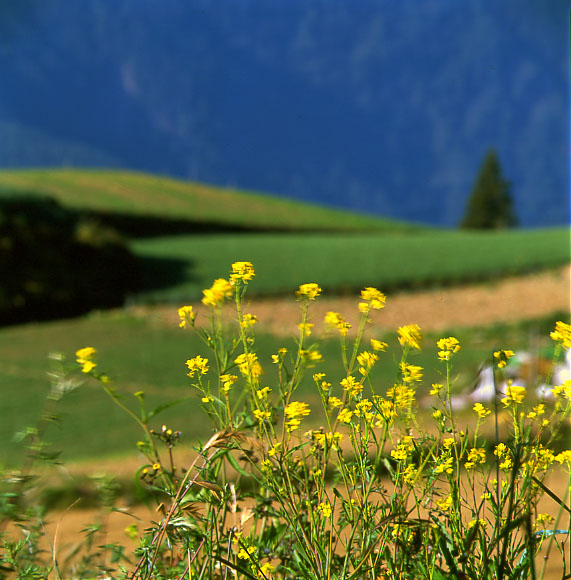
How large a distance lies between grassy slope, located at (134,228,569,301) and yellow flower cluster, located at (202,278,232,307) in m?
13.5

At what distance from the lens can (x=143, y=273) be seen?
17.1 meters

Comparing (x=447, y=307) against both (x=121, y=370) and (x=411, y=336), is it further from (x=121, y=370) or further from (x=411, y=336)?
(x=411, y=336)

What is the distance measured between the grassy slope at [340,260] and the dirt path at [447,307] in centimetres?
82

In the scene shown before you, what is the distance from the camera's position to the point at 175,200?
102 feet

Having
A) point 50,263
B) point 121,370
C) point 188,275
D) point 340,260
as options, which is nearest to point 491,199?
point 340,260

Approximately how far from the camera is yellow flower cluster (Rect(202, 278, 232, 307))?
1.19 meters

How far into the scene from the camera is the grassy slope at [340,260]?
1611 cm

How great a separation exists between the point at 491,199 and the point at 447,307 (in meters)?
30.7

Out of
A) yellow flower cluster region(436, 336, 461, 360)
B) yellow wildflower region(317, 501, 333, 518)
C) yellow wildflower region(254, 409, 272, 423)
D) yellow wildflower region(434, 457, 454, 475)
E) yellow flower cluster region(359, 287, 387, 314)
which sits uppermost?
yellow flower cluster region(359, 287, 387, 314)

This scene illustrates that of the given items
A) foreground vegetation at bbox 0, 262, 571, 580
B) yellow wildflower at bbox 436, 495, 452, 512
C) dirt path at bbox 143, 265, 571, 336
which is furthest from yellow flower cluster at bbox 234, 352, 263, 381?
dirt path at bbox 143, 265, 571, 336

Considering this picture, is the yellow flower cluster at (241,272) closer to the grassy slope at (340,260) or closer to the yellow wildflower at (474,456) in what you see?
the yellow wildflower at (474,456)

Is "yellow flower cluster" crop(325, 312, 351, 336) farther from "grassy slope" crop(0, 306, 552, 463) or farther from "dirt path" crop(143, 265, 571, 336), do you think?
"dirt path" crop(143, 265, 571, 336)

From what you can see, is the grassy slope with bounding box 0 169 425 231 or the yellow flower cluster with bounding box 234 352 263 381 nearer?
the yellow flower cluster with bounding box 234 352 263 381

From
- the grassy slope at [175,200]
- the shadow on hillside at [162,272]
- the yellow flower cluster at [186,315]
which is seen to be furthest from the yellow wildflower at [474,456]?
the grassy slope at [175,200]
